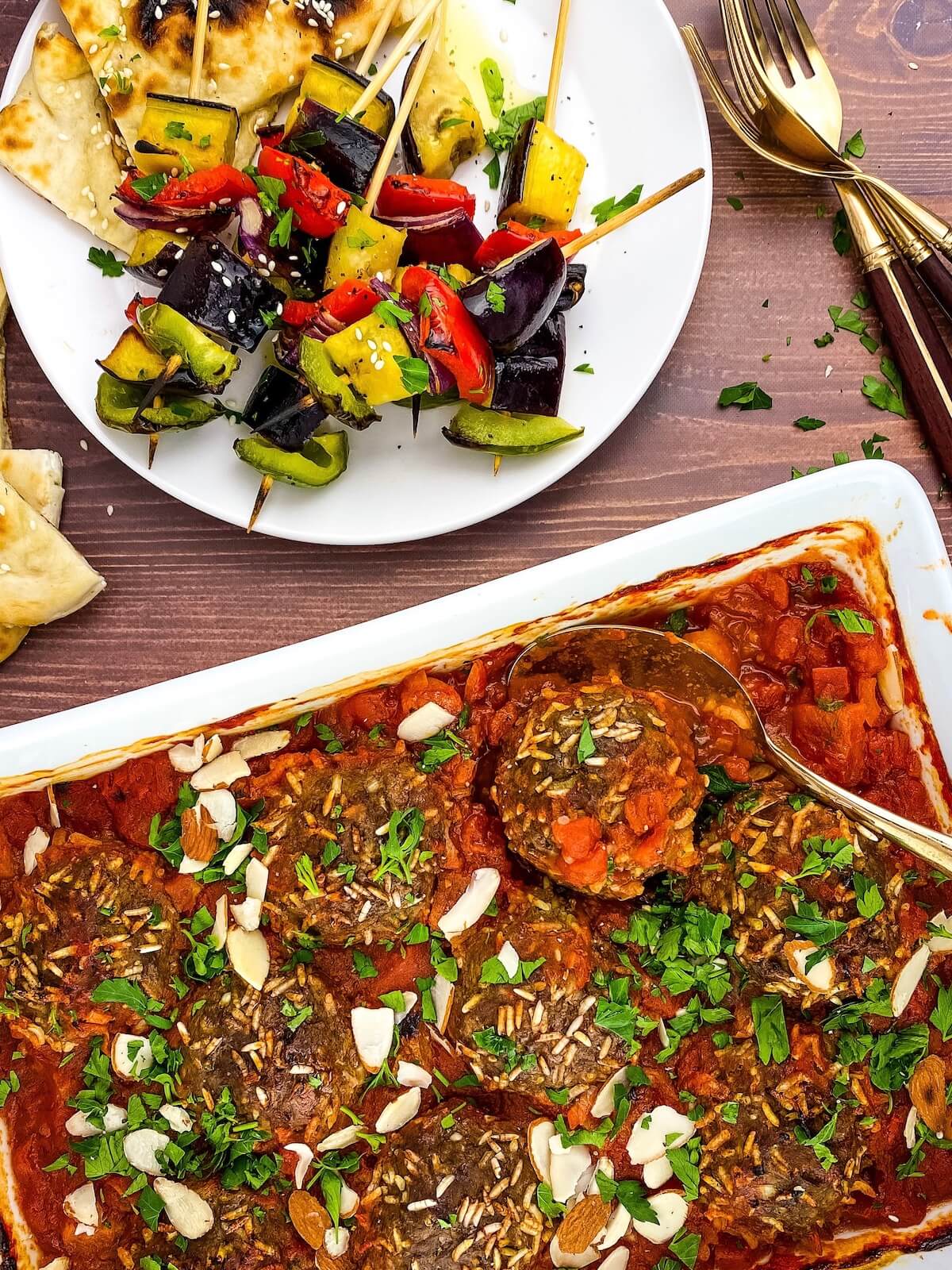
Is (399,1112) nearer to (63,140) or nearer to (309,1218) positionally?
(309,1218)

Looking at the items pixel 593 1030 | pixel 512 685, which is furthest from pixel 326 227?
pixel 593 1030

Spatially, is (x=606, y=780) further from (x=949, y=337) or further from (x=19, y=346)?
(x=19, y=346)

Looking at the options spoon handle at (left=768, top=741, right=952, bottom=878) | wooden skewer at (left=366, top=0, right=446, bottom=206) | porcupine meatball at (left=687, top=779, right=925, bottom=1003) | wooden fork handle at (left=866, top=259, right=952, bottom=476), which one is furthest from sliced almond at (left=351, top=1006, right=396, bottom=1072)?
wooden fork handle at (left=866, top=259, right=952, bottom=476)

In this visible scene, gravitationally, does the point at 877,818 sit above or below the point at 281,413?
below

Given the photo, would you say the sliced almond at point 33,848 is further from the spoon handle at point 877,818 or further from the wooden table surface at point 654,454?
the spoon handle at point 877,818

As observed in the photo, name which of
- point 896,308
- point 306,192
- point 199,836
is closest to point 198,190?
point 306,192

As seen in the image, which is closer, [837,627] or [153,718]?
[153,718]

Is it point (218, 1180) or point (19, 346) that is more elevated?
point (19, 346)
